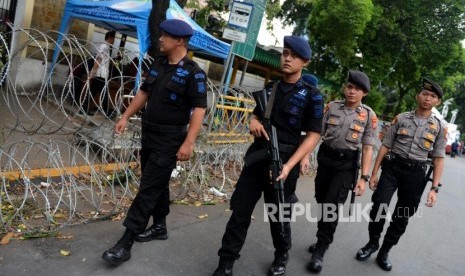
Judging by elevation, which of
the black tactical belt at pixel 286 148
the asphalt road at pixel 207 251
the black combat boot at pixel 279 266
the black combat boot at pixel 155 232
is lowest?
the asphalt road at pixel 207 251

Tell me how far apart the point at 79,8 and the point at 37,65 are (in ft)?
5.41

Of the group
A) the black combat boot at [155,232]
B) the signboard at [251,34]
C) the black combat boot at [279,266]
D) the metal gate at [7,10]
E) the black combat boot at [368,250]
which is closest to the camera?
the black combat boot at [279,266]

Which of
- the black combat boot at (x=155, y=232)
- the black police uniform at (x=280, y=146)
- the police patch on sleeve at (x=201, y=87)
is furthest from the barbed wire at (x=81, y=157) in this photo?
the black police uniform at (x=280, y=146)

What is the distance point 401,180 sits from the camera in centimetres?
416

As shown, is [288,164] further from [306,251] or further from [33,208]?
[33,208]

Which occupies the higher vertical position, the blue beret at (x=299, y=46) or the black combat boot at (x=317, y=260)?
the blue beret at (x=299, y=46)

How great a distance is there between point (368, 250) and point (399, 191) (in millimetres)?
794

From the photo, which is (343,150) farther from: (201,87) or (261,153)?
(201,87)

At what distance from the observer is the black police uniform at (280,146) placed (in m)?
3.20

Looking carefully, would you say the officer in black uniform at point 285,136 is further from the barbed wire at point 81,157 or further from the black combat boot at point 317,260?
the barbed wire at point 81,157

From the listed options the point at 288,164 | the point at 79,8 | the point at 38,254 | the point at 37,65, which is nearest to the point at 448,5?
the point at 79,8

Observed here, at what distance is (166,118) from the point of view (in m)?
3.31

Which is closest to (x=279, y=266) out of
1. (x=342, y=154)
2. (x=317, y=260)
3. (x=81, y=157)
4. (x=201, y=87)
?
(x=317, y=260)

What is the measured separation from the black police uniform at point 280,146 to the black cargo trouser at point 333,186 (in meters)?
0.68
